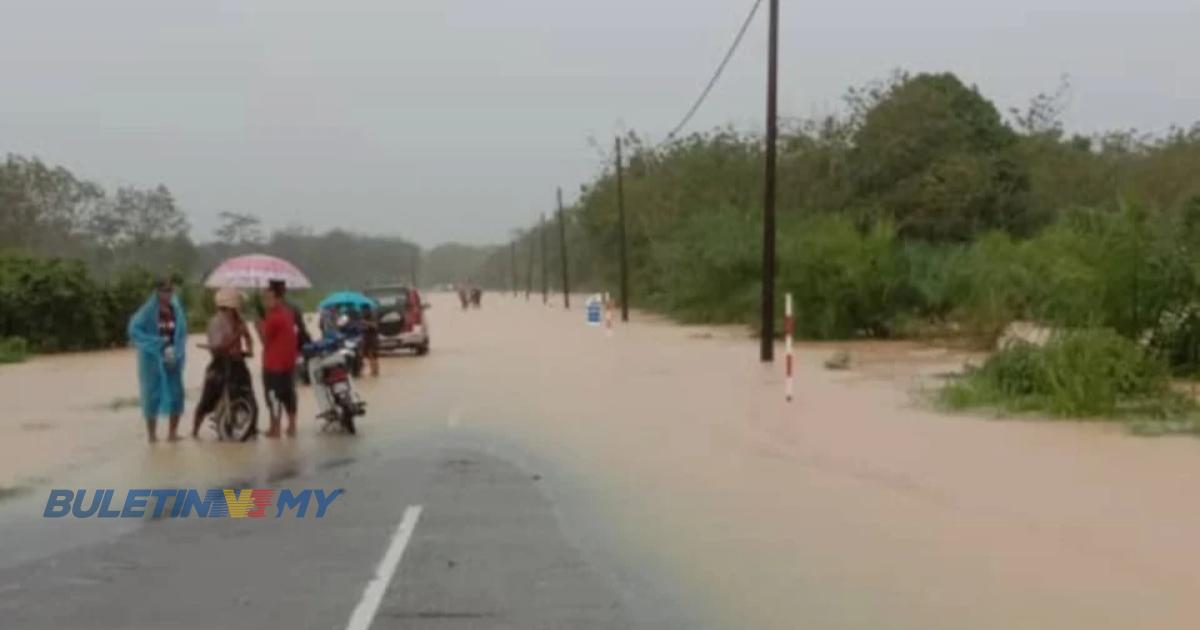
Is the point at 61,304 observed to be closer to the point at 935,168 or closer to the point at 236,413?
the point at 236,413

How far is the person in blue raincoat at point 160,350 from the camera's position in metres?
17.0

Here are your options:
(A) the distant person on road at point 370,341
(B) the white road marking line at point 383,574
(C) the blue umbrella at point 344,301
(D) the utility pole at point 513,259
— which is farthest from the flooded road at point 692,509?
(D) the utility pole at point 513,259

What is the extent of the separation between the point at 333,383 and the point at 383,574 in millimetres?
8900

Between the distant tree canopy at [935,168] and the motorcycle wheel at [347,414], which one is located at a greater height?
the distant tree canopy at [935,168]

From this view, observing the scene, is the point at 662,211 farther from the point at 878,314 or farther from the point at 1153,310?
the point at 1153,310

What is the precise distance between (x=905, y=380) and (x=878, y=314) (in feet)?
49.3

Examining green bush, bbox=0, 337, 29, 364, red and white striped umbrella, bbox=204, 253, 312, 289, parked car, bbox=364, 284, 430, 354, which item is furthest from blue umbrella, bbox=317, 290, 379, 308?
green bush, bbox=0, 337, 29, 364

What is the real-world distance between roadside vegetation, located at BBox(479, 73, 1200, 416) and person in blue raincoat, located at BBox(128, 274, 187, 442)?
1003cm

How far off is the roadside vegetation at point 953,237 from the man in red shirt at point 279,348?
29.0ft

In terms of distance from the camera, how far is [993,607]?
866cm

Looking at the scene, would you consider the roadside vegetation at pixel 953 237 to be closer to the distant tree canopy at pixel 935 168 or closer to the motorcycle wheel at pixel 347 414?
the distant tree canopy at pixel 935 168

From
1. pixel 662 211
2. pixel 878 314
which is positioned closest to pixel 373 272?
pixel 662 211

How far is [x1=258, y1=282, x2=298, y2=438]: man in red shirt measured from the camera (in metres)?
17.5

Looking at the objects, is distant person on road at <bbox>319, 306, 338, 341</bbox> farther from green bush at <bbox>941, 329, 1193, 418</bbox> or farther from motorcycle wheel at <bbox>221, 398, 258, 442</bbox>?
green bush at <bbox>941, 329, 1193, 418</bbox>
